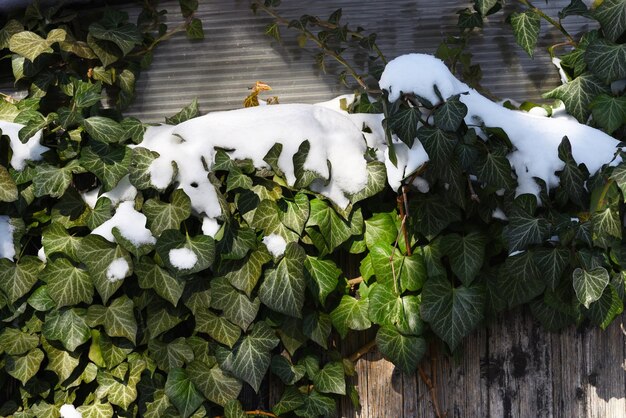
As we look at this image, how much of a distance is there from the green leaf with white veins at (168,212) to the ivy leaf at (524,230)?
704 millimetres

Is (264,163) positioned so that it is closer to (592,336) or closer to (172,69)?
(172,69)

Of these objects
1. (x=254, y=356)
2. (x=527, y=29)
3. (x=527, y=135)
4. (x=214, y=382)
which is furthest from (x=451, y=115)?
(x=214, y=382)

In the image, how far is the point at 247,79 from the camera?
→ 2.25 meters

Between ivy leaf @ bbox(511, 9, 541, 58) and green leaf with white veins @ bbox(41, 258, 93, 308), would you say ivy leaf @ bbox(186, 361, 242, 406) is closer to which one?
green leaf with white veins @ bbox(41, 258, 93, 308)

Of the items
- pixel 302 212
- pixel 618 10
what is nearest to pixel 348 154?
pixel 302 212

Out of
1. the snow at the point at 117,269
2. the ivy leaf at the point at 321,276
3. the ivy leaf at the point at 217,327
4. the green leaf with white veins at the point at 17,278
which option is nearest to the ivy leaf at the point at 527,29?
the ivy leaf at the point at 321,276

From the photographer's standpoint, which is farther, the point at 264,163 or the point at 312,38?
the point at 312,38

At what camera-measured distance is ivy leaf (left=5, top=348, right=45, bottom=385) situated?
7.06 ft

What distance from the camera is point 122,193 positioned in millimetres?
2113

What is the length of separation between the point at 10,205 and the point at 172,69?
1.66 ft

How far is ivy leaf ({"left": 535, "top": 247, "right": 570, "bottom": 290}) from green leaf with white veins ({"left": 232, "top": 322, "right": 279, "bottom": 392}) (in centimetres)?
61

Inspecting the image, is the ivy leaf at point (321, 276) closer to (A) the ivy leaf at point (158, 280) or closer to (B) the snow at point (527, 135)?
(A) the ivy leaf at point (158, 280)

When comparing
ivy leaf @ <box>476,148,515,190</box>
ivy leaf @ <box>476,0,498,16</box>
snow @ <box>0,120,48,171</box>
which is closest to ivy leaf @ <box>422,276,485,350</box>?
ivy leaf @ <box>476,148,515,190</box>

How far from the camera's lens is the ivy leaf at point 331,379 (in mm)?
2111
